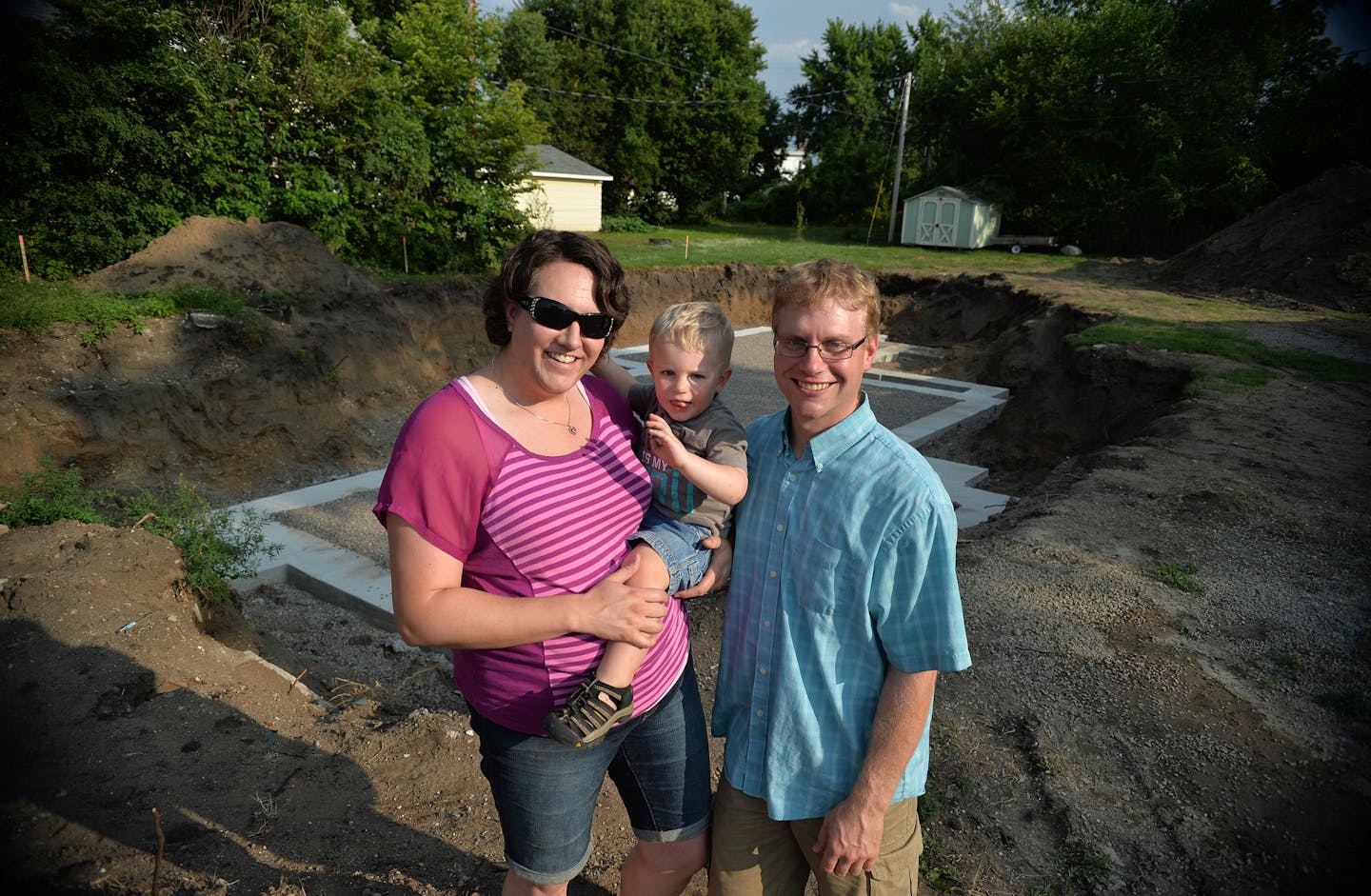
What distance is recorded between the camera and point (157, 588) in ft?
14.1

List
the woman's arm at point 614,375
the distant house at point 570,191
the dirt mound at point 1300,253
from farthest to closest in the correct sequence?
1. the distant house at point 570,191
2. the dirt mound at point 1300,253
3. the woman's arm at point 614,375

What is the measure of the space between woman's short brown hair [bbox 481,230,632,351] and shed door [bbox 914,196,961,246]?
29.5 metres

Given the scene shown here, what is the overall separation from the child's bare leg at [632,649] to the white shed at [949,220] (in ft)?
97.2

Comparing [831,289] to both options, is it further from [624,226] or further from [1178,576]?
[624,226]

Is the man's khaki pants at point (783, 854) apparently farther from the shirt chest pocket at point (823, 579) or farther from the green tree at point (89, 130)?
the green tree at point (89, 130)

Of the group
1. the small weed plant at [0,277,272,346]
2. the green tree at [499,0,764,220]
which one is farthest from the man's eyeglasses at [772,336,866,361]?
the green tree at [499,0,764,220]

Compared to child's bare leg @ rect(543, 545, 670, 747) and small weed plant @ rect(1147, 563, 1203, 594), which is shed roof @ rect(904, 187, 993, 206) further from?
child's bare leg @ rect(543, 545, 670, 747)

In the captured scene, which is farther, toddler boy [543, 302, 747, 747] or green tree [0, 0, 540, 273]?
green tree [0, 0, 540, 273]

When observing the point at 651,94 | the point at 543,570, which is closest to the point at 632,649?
the point at 543,570

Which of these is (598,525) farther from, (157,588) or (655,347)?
(157,588)

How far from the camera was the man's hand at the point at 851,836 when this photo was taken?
1646 mm

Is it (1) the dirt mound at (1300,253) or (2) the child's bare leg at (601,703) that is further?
(1) the dirt mound at (1300,253)

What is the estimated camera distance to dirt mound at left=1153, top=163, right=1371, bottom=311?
52.6ft

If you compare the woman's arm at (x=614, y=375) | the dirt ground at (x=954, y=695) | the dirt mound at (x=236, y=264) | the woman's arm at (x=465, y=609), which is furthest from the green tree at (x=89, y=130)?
the woman's arm at (x=465, y=609)
